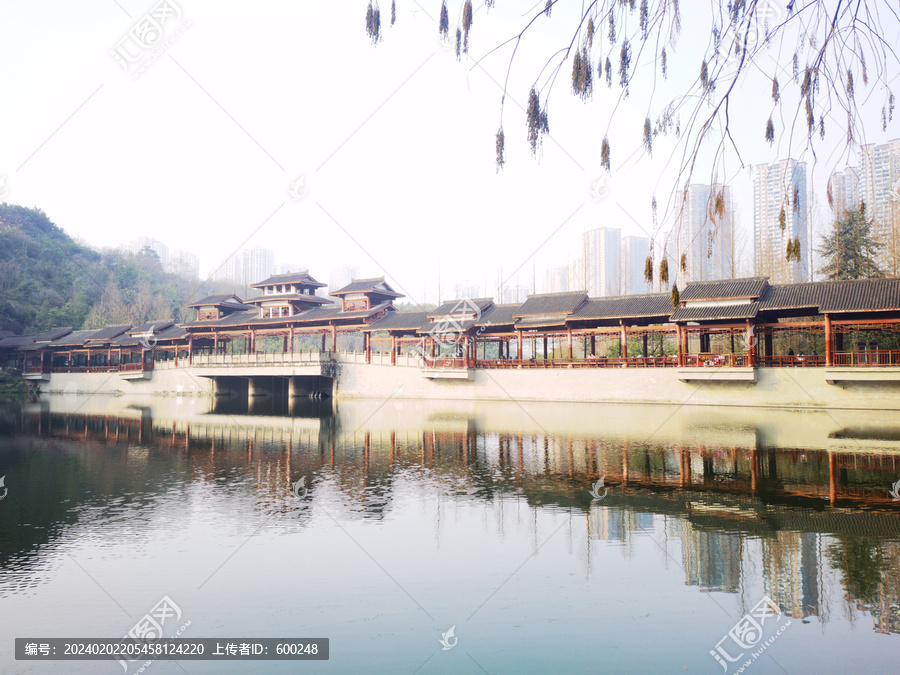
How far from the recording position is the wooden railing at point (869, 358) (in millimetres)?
24422

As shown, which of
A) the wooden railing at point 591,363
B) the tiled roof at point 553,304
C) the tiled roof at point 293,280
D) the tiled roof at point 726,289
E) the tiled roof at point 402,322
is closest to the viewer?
the tiled roof at point 726,289

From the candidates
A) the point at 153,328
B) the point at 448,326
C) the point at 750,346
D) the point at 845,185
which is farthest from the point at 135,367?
the point at 845,185

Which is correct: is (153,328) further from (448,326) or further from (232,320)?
(448,326)

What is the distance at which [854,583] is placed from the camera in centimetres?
671

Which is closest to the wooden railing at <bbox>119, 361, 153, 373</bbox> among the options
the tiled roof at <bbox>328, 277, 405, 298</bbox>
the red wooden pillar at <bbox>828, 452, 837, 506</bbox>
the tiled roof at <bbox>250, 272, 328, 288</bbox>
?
the tiled roof at <bbox>250, 272, 328, 288</bbox>

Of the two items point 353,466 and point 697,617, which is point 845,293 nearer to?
point 353,466

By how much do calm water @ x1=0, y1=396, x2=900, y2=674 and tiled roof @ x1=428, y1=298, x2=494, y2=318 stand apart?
21091 mm

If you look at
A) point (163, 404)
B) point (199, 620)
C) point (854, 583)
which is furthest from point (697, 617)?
point (163, 404)

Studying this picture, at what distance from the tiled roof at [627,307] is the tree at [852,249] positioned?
449 inches

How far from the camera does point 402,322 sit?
129ft

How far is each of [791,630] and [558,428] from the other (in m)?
15.7

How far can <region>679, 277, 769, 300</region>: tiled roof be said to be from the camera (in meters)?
28.2

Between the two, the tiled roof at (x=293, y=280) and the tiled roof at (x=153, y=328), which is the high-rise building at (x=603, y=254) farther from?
the tiled roof at (x=153, y=328)

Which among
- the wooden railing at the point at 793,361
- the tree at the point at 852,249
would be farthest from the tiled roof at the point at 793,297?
the tree at the point at 852,249
